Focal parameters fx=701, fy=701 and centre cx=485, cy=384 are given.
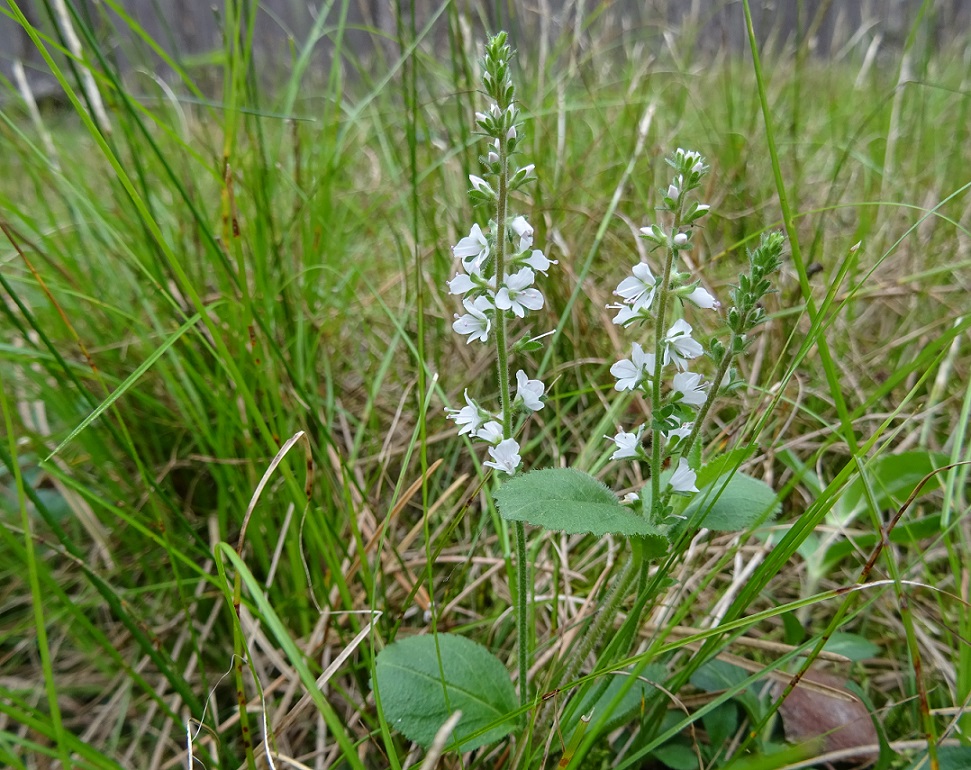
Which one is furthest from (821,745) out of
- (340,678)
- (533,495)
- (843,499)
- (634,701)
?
(340,678)

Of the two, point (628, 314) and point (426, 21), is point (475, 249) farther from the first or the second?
point (426, 21)

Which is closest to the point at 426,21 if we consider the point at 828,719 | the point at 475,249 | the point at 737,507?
the point at 475,249

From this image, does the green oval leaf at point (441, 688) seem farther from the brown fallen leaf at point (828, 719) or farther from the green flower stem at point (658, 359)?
the brown fallen leaf at point (828, 719)

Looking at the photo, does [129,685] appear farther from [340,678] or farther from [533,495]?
[533,495]

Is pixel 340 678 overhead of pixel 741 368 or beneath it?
beneath

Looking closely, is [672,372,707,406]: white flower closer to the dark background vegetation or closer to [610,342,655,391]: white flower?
[610,342,655,391]: white flower

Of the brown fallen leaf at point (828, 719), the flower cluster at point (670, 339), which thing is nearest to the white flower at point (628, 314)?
the flower cluster at point (670, 339)

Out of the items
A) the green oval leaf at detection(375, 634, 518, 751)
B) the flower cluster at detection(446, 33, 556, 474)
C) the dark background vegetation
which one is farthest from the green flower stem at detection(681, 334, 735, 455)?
→ the dark background vegetation
